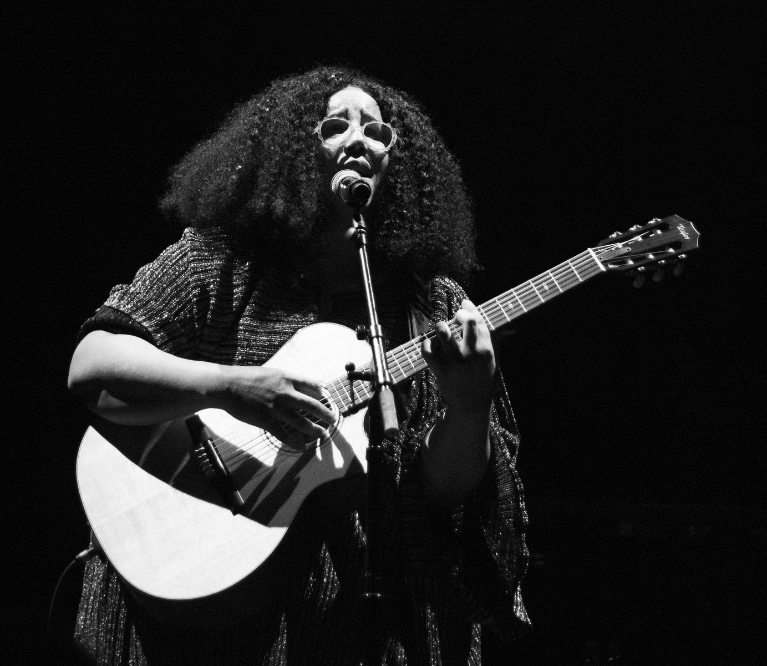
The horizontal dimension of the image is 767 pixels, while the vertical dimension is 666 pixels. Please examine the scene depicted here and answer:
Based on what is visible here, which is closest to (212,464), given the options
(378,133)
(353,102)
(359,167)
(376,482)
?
(376,482)

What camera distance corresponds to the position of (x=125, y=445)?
1762 mm

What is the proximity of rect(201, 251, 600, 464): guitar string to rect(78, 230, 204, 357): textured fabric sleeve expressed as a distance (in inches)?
10.9

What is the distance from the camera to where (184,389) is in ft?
5.46

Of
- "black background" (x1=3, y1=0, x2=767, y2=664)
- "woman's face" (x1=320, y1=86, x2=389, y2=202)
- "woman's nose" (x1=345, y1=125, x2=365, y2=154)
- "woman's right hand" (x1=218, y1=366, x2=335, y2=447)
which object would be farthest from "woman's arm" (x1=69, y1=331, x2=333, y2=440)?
"black background" (x1=3, y1=0, x2=767, y2=664)

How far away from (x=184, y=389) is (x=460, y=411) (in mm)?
603

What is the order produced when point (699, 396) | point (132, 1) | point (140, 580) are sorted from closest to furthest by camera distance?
point (140, 580) < point (132, 1) < point (699, 396)

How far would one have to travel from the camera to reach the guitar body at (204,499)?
1.56m

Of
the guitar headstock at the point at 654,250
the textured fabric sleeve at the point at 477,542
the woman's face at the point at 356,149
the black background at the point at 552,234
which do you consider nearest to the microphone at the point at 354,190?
the woman's face at the point at 356,149

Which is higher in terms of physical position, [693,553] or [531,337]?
[531,337]

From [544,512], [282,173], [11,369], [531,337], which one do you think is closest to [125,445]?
[282,173]

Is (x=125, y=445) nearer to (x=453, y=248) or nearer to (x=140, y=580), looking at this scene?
(x=140, y=580)

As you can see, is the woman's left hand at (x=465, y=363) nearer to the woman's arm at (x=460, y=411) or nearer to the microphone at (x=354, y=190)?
the woman's arm at (x=460, y=411)

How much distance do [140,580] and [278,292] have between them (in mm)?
780

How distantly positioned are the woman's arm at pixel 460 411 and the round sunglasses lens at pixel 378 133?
0.66 meters
